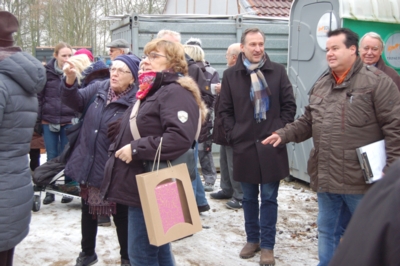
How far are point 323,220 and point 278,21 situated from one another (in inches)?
198

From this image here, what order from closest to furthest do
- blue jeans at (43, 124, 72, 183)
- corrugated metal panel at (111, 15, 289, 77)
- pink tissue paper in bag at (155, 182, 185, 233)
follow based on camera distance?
pink tissue paper in bag at (155, 182, 185, 233) → blue jeans at (43, 124, 72, 183) → corrugated metal panel at (111, 15, 289, 77)

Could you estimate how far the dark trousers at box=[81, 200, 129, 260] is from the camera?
12.8 feet

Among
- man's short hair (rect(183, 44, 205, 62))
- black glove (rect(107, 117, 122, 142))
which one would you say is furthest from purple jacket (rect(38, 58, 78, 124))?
black glove (rect(107, 117, 122, 142))

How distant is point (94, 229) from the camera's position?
4.06m

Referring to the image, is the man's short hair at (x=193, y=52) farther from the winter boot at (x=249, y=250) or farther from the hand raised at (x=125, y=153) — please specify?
the hand raised at (x=125, y=153)

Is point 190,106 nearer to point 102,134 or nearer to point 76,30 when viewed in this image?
point 102,134

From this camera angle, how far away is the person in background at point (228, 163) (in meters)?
5.61

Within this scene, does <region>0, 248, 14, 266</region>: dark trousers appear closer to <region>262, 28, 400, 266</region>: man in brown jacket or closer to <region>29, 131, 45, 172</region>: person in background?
<region>262, 28, 400, 266</region>: man in brown jacket

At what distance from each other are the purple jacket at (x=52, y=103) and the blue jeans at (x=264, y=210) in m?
2.59

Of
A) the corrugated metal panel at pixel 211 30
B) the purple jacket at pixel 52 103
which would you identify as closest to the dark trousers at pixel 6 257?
the purple jacket at pixel 52 103

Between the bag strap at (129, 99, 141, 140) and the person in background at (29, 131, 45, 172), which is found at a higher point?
the bag strap at (129, 99, 141, 140)

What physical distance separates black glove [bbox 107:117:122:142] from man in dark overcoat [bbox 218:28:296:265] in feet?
3.97

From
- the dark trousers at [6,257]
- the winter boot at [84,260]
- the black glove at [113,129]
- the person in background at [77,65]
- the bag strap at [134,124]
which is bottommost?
the winter boot at [84,260]

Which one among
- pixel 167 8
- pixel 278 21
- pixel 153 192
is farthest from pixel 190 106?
pixel 167 8
